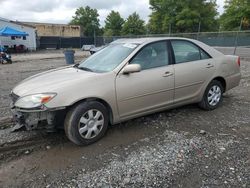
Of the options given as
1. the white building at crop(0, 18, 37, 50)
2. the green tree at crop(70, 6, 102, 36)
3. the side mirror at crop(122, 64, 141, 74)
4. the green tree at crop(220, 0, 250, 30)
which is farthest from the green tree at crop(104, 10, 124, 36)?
the side mirror at crop(122, 64, 141, 74)

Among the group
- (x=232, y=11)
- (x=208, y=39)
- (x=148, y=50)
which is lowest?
(x=148, y=50)

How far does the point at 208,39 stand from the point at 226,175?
1988cm

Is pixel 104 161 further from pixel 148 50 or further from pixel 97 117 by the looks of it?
pixel 148 50

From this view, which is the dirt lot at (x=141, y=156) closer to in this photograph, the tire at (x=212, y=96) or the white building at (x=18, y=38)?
the tire at (x=212, y=96)

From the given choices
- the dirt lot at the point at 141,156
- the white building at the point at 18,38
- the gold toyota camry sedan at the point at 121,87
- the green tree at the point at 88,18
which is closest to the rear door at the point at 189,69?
the gold toyota camry sedan at the point at 121,87

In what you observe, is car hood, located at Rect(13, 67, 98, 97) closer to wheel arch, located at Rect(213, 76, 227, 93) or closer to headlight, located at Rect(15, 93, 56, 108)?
headlight, located at Rect(15, 93, 56, 108)

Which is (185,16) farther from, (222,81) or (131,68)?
(131,68)

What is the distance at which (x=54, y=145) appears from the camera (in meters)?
3.32

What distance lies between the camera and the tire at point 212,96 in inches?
177

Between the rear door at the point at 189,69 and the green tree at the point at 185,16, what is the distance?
40145 millimetres

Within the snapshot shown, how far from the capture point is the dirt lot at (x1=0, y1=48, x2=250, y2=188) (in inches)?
100

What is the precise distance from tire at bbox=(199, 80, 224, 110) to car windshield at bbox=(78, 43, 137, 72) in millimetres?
1863

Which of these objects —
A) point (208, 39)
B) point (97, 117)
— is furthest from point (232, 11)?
point (97, 117)

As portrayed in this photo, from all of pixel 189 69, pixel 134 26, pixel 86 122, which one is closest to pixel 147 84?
pixel 189 69
